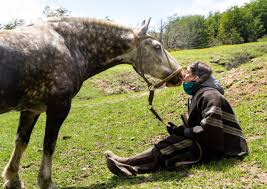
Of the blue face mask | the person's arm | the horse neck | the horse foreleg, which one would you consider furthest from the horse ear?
the horse foreleg

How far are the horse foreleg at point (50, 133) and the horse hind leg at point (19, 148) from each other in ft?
2.21

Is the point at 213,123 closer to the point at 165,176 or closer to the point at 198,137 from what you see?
the point at 198,137

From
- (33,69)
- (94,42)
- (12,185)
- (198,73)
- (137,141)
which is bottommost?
(137,141)

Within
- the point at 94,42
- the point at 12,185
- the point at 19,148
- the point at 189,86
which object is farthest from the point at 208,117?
the point at 12,185

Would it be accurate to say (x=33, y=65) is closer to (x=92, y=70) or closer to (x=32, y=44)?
(x=32, y=44)

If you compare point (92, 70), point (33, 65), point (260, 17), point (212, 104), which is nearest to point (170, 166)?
point (212, 104)

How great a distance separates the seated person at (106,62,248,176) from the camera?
661 centimetres

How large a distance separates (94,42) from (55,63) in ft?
3.37

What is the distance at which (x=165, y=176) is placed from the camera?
6.51m

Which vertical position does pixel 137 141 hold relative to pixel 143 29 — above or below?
below

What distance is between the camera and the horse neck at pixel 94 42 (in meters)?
6.52

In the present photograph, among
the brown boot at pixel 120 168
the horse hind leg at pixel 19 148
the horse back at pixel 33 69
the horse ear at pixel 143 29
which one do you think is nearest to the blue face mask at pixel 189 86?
the horse ear at pixel 143 29

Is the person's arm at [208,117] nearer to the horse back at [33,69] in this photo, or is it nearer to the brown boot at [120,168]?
the brown boot at [120,168]

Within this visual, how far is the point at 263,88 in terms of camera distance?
1260cm
